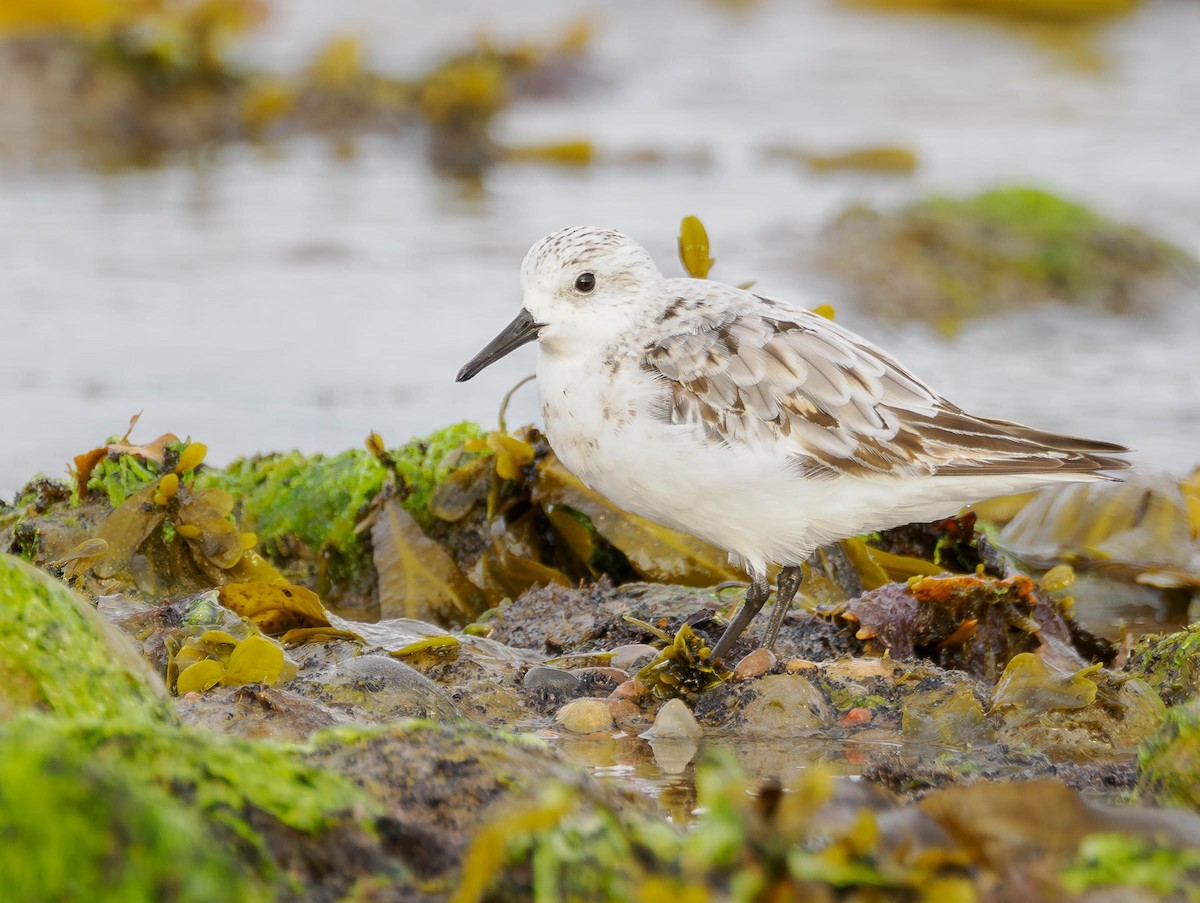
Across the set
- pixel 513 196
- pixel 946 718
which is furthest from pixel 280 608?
pixel 513 196

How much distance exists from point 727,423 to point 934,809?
1.87 m

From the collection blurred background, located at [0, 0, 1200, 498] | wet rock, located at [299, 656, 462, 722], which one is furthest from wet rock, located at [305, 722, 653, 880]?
blurred background, located at [0, 0, 1200, 498]

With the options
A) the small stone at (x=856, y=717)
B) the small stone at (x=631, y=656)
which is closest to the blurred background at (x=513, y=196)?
the small stone at (x=631, y=656)

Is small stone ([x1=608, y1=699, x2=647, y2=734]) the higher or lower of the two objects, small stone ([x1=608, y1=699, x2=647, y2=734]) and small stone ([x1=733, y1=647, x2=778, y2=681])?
the lower

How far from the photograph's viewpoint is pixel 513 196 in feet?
43.4

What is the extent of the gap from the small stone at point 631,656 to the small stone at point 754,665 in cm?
30

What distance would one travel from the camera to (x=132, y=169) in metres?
13.9

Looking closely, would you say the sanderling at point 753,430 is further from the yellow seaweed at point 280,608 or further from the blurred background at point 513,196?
the blurred background at point 513,196

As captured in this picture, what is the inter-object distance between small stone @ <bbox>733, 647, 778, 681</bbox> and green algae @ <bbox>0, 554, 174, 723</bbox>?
166 centimetres

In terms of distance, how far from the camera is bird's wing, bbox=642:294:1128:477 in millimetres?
4277

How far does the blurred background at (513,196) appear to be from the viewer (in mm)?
8594

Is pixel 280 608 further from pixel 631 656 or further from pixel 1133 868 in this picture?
pixel 1133 868

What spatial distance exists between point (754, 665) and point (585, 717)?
0.51m

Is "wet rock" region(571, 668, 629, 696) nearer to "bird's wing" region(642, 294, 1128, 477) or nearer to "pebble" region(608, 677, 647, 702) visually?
"pebble" region(608, 677, 647, 702)
